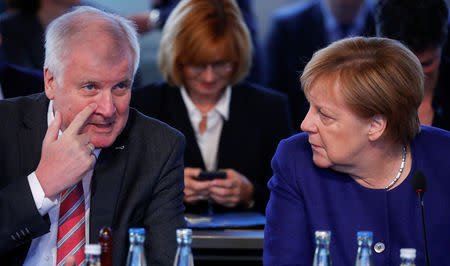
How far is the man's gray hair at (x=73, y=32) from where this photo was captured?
2.46 meters

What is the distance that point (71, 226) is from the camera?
98.4 inches

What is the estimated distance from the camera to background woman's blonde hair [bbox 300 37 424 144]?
94.2 inches

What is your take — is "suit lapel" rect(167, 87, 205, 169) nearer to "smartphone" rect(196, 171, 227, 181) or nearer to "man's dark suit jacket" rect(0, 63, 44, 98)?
"smartphone" rect(196, 171, 227, 181)

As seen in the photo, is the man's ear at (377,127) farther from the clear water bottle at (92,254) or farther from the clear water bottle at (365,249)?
the clear water bottle at (92,254)

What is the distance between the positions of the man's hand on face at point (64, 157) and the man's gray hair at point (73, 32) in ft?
0.70

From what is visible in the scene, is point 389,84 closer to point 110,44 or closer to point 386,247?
point 386,247

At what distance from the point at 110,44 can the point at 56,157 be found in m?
0.43

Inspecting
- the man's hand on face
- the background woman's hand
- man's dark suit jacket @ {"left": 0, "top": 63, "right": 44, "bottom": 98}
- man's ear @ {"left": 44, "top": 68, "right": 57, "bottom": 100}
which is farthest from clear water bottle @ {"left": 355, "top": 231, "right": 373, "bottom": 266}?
man's dark suit jacket @ {"left": 0, "top": 63, "right": 44, "bottom": 98}

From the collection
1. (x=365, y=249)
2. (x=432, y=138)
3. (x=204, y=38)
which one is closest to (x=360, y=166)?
(x=432, y=138)

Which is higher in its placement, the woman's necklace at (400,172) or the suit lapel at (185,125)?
the suit lapel at (185,125)

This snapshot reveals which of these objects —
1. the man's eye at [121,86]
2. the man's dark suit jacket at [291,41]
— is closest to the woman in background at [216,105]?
the man's dark suit jacket at [291,41]

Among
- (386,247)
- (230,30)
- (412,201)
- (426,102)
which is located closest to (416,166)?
(412,201)

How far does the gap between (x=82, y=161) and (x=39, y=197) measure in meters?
0.17

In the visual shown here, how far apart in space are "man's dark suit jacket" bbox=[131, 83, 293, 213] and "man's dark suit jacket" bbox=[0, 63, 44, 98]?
0.49 m
